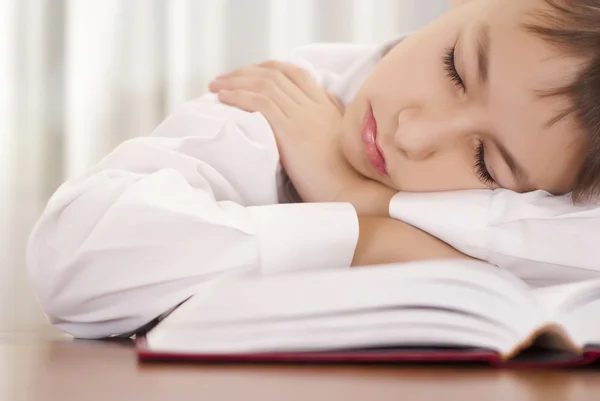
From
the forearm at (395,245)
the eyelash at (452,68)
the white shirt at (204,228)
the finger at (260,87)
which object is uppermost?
the eyelash at (452,68)

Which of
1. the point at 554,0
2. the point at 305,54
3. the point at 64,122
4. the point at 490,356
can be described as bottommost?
the point at 64,122

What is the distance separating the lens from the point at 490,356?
52 centimetres

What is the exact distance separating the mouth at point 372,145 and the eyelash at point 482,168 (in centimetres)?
12

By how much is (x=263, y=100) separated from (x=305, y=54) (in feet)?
1.18

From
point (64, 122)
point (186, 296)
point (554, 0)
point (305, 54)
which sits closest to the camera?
point (186, 296)

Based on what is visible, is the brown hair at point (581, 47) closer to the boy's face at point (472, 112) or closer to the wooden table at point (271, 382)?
the boy's face at point (472, 112)

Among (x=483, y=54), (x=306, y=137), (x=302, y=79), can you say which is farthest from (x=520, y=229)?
(x=302, y=79)

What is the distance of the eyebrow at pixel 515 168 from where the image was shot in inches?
34.1

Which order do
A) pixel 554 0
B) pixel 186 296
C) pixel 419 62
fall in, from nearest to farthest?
1. pixel 186 296
2. pixel 554 0
3. pixel 419 62

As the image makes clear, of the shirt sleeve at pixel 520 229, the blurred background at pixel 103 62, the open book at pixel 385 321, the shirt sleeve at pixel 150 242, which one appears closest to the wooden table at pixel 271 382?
the open book at pixel 385 321

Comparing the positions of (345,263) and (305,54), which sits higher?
(305,54)

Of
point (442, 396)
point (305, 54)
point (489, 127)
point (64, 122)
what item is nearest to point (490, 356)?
point (442, 396)

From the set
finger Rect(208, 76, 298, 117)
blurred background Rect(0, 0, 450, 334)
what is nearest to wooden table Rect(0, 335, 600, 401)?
finger Rect(208, 76, 298, 117)

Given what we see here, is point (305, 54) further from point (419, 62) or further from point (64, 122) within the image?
point (64, 122)
